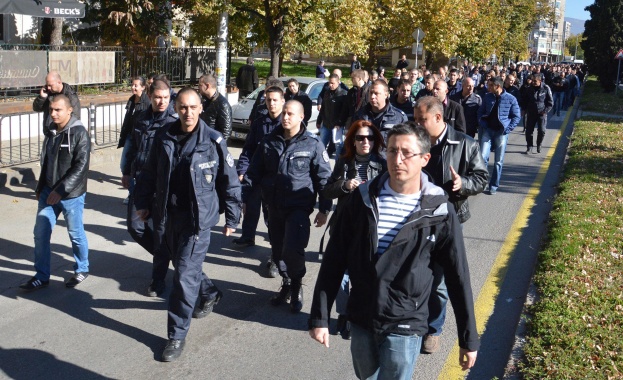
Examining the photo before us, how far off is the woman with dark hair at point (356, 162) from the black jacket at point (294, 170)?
286mm

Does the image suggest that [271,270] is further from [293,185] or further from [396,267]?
[396,267]

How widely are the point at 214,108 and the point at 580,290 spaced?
4698mm

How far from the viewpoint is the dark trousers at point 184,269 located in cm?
529

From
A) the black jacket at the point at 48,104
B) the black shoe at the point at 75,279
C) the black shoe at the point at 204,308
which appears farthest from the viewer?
the black jacket at the point at 48,104

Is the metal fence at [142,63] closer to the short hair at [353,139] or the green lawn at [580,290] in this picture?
the green lawn at [580,290]

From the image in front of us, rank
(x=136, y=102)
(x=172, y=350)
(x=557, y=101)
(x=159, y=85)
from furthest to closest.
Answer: (x=557, y=101) < (x=136, y=102) < (x=159, y=85) < (x=172, y=350)

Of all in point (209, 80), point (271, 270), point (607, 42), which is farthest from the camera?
point (607, 42)

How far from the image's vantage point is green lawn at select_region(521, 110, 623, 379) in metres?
5.07

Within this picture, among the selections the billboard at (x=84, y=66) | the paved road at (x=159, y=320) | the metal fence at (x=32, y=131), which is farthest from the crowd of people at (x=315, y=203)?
the billboard at (x=84, y=66)

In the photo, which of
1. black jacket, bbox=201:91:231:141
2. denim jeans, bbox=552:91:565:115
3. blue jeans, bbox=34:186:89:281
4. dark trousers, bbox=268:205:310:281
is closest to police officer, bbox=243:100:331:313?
dark trousers, bbox=268:205:310:281

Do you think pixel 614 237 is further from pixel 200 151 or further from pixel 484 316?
pixel 200 151

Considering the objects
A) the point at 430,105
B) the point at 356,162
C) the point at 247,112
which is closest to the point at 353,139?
the point at 356,162

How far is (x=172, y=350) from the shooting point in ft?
17.3

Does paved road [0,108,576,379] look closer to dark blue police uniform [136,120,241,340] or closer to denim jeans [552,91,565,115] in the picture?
dark blue police uniform [136,120,241,340]
